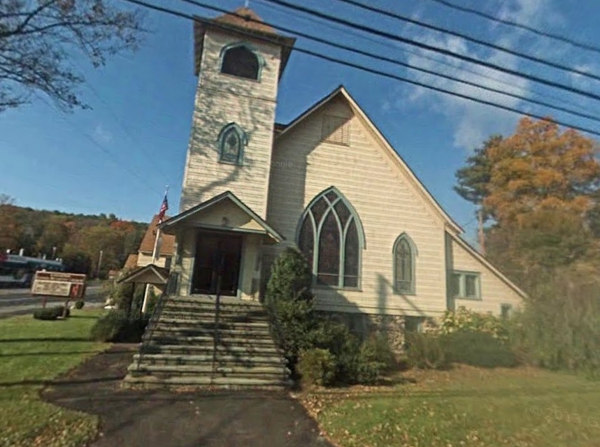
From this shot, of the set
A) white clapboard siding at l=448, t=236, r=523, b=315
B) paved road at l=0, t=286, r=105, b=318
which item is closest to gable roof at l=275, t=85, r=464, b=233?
white clapboard siding at l=448, t=236, r=523, b=315

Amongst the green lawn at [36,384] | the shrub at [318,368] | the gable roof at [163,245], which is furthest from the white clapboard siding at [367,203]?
the gable roof at [163,245]

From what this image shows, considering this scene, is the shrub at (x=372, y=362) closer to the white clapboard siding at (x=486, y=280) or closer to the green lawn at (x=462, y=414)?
the green lawn at (x=462, y=414)

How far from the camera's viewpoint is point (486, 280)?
1510 cm

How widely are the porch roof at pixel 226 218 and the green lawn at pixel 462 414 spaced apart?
18.3ft

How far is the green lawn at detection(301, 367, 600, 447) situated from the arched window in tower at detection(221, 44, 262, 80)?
12.0 m

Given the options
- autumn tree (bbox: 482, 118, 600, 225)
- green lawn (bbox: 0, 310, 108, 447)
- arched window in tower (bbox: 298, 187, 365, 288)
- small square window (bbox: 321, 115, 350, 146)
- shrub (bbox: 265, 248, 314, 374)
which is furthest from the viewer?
autumn tree (bbox: 482, 118, 600, 225)

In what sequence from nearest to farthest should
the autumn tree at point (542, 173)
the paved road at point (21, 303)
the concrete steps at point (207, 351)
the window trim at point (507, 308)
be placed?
the concrete steps at point (207, 351) < the window trim at point (507, 308) < the paved road at point (21, 303) < the autumn tree at point (542, 173)

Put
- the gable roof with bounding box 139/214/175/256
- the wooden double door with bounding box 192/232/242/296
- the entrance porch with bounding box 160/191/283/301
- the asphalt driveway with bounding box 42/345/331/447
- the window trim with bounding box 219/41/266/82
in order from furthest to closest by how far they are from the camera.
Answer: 1. the gable roof with bounding box 139/214/175/256
2. the window trim with bounding box 219/41/266/82
3. the wooden double door with bounding box 192/232/242/296
4. the entrance porch with bounding box 160/191/283/301
5. the asphalt driveway with bounding box 42/345/331/447

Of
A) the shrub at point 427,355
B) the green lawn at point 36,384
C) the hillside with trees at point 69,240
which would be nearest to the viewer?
the green lawn at point 36,384

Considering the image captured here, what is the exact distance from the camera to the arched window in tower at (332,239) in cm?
1359

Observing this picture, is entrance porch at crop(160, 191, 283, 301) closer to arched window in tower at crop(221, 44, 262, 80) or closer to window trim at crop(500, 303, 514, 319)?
arched window in tower at crop(221, 44, 262, 80)

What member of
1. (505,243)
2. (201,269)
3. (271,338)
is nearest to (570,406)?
(271,338)

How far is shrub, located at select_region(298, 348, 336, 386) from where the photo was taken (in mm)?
8391

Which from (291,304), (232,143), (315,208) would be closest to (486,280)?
(315,208)
